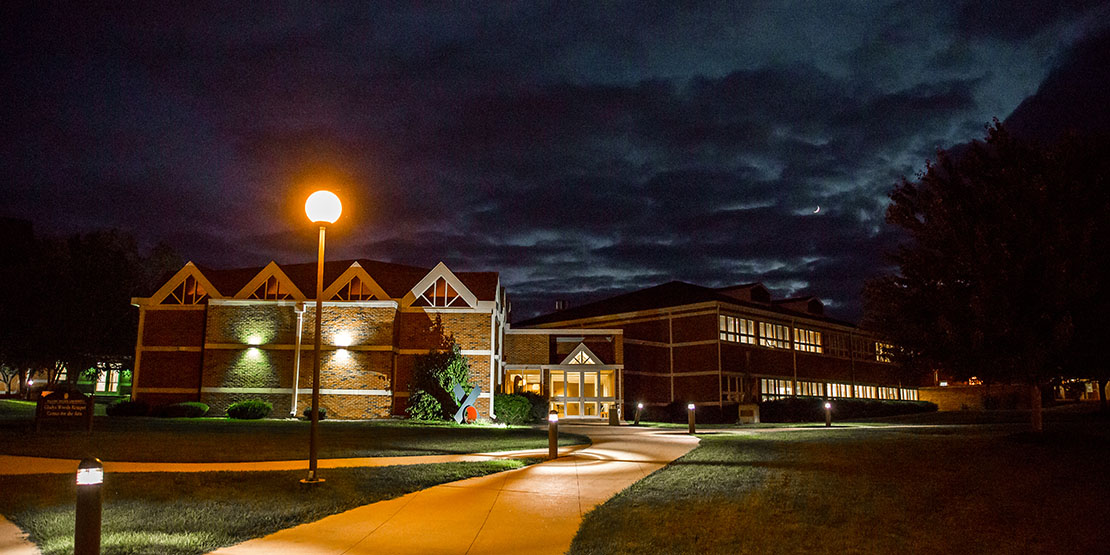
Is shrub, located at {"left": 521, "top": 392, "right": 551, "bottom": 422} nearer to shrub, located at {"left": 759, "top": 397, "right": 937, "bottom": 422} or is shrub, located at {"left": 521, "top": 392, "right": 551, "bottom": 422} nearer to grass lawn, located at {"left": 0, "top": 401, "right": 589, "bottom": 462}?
grass lawn, located at {"left": 0, "top": 401, "right": 589, "bottom": 462}

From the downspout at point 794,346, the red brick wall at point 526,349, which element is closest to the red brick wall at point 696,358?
the downspout at point 794,346

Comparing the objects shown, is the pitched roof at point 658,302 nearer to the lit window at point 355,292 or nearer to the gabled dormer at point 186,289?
the lit window at point 355,292

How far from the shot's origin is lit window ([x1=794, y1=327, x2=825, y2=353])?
48647 mm

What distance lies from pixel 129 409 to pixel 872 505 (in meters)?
30.5

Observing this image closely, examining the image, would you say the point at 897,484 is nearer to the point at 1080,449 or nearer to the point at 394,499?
the point at 1080,449

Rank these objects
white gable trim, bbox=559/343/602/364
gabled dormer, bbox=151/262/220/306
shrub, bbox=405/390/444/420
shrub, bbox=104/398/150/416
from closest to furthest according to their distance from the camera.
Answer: shrub, bbox=104/398/150/416 → shrub, bbox=405/390/444/420 → gabled dormer, bbox=151/262/220/306 → white gable trim, bbox=559/343/602/364

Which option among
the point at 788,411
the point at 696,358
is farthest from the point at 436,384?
the point at 788,411

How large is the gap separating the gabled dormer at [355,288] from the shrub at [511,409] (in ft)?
24.6

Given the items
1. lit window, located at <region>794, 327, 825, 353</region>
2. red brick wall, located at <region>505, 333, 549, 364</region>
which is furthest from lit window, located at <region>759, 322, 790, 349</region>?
red brick wall, located at <region>505, 333, 549, 364</region>

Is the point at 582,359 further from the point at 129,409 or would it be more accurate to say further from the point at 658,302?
the point at 129,409

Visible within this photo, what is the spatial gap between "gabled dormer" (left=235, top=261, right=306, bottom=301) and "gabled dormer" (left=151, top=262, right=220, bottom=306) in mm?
2004

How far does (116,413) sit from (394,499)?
85.0ft

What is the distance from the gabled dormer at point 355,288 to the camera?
110 ft

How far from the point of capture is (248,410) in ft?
95.2
